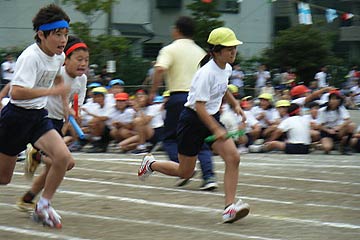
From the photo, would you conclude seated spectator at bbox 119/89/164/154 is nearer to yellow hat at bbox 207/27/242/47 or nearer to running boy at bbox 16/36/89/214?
running boy at bbox 16/36/89/214

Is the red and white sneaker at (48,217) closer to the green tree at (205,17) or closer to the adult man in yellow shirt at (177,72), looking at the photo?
the adult man in yellow shirt at (177,72)

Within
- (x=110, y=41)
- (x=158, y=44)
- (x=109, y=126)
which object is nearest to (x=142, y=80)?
(x=110, y=41)

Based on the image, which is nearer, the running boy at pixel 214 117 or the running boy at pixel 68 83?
the running boy at pixel 214 117

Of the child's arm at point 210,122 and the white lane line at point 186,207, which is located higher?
the child's arm at point 210,122

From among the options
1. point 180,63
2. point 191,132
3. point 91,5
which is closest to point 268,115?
point 180,63

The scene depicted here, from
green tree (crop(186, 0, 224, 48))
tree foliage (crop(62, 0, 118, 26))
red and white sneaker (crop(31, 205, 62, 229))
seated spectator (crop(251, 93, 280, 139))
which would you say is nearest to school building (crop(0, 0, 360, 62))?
green tree (crop(186, 0, 224, 48))

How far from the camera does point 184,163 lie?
28.7ft

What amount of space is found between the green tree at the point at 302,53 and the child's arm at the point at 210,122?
1114 inches

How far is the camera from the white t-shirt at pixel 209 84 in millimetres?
7599

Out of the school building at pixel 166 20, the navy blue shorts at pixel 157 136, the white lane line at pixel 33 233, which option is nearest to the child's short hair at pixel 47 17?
the white lane line at pixel 33 233

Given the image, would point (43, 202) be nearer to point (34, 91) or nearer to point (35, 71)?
point (34, 91)

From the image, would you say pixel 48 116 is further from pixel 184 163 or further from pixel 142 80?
pixel 142 80

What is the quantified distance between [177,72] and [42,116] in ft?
10.4

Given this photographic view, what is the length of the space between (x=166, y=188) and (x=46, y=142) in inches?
124
